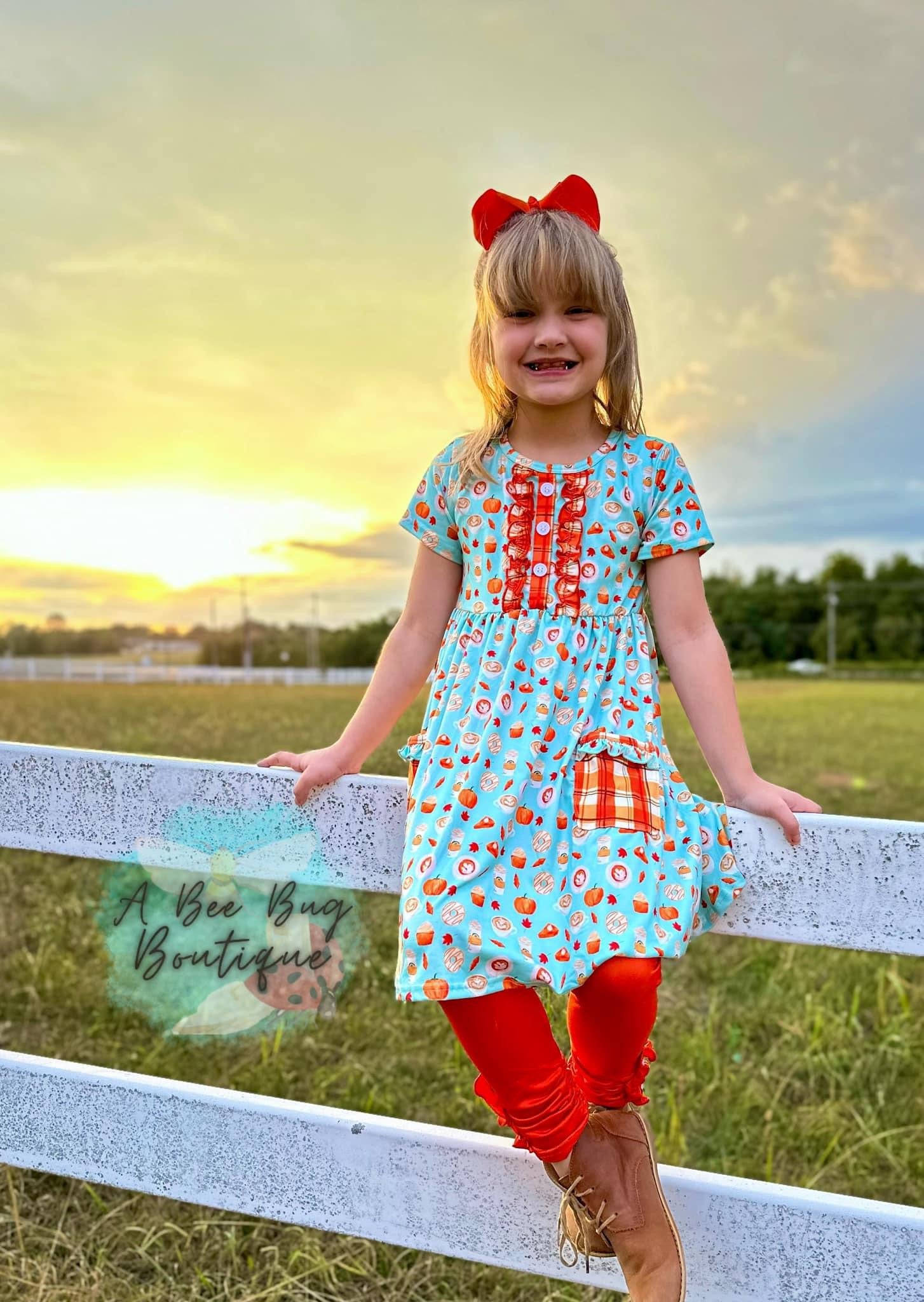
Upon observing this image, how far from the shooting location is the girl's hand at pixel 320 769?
1764 millimetres

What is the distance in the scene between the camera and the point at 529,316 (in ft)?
5.73

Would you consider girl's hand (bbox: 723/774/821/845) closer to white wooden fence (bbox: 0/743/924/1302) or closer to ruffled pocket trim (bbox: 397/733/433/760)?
white wooden fence (bbox: 0/743/924/1302)

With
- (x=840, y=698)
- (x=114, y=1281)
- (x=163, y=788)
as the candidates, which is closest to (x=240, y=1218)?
(x=114, y=1281)

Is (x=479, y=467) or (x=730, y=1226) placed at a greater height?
(x=479, y=467)

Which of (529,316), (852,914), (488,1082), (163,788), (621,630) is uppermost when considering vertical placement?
(529,316)

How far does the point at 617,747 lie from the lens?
1.59m

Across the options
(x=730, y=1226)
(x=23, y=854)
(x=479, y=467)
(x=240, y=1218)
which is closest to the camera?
(x=730, y=1226)

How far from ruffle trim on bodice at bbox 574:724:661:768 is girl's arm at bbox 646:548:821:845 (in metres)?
0.08

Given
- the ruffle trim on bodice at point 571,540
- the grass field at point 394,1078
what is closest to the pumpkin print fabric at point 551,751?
the ruffle trim on bodice at point 571,540

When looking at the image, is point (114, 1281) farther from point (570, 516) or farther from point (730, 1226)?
point (570, 516)

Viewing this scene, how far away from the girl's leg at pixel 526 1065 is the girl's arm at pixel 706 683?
445 mm

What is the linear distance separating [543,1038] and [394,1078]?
181 cm

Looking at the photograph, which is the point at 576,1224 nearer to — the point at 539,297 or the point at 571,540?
the point at 571,540

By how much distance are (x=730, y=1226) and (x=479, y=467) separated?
124 cm
